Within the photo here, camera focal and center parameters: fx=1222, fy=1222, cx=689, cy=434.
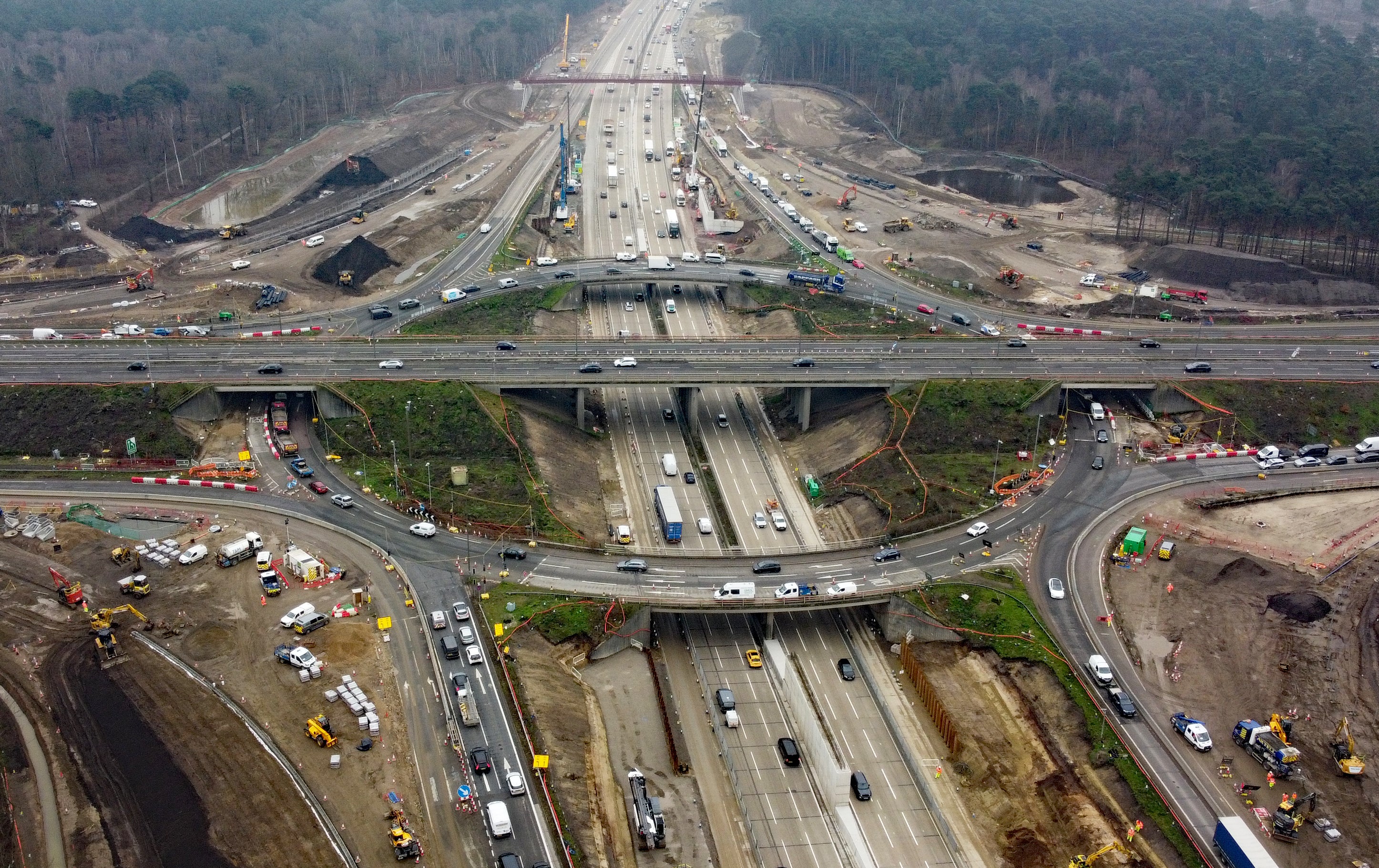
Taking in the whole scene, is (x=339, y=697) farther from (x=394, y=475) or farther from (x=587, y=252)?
(x=587, y=252)

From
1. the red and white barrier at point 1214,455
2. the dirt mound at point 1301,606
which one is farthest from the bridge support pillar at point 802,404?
the dirt mound at point 1301,606

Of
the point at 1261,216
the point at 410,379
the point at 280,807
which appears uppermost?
the point at 1261,216

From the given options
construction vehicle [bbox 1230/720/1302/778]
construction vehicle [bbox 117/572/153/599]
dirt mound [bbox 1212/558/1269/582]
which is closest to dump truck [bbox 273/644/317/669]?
construction vehicle [bbox 117/572/153/599]

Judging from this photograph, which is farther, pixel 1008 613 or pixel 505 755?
pixel 1008 613

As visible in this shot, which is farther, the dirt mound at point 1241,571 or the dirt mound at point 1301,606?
the dirt mound at point 1241,571

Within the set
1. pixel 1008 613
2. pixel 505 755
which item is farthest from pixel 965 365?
pixel 505 755

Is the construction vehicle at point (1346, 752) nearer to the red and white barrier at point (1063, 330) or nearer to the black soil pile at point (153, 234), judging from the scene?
the red and white barrier at point (1063, 330)
